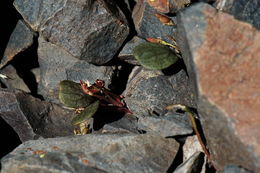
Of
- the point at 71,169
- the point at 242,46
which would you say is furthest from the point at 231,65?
the point at 71,169

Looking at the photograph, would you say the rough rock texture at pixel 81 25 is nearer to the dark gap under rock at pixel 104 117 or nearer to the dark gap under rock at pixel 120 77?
the dark gap under rock at pixel 120 77

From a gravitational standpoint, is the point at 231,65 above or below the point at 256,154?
above

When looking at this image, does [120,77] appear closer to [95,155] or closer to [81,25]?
[81,25]

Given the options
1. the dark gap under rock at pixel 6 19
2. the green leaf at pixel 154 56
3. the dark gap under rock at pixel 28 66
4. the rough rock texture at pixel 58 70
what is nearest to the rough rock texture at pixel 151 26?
the green leaf at pixel 154 56

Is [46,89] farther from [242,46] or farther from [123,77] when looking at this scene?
[242,46]

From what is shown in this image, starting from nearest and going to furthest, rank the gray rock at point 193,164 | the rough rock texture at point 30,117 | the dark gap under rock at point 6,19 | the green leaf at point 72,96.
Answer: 1. the gray rock at point 193,164
2. the green leaf at point 72,96
3. the rough rock texture at point 30,117
4. the dark gap under rock at point 6,19
